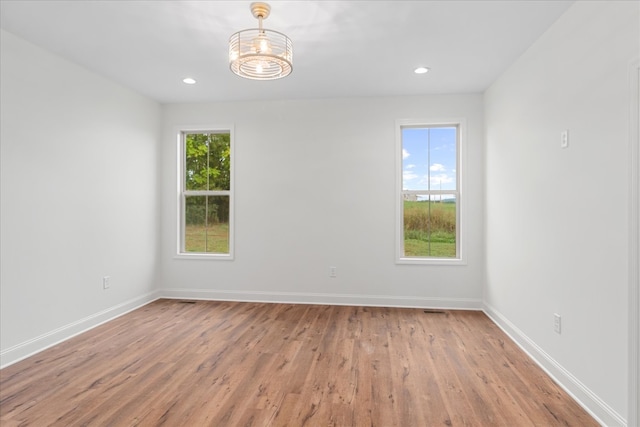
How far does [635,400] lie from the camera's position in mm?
1852

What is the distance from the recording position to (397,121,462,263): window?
4.52 m

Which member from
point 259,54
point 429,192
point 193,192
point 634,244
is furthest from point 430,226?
point 193,192

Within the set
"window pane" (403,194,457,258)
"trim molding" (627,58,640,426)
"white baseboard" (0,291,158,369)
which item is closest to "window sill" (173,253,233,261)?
"white baseboard" (0,291,158,369)

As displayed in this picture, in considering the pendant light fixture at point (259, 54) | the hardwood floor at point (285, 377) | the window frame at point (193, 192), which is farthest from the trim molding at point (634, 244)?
the window frame at point (193, 192)

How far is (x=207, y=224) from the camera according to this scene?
16.2 ft

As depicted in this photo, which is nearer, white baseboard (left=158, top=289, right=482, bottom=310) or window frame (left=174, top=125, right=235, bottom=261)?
white baseboard (left=158, top=289, right=482, bottom=310)

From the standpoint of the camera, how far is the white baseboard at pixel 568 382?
203 centimetres

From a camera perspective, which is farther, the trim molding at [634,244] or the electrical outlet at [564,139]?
the electrical outlet at [564,139]

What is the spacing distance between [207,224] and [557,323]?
415cm

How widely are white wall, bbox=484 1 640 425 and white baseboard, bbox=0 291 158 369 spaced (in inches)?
166

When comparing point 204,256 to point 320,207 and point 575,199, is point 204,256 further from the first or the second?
point 575,199

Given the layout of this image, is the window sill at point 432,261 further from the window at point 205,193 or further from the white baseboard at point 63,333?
the white baseboard at point 63,333

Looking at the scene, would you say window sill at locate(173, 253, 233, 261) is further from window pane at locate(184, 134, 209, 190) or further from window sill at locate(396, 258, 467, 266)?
window sill at locate(396, 258, 467, 266)

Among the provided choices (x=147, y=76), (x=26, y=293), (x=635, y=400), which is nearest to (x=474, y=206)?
(x=635, y=400)
